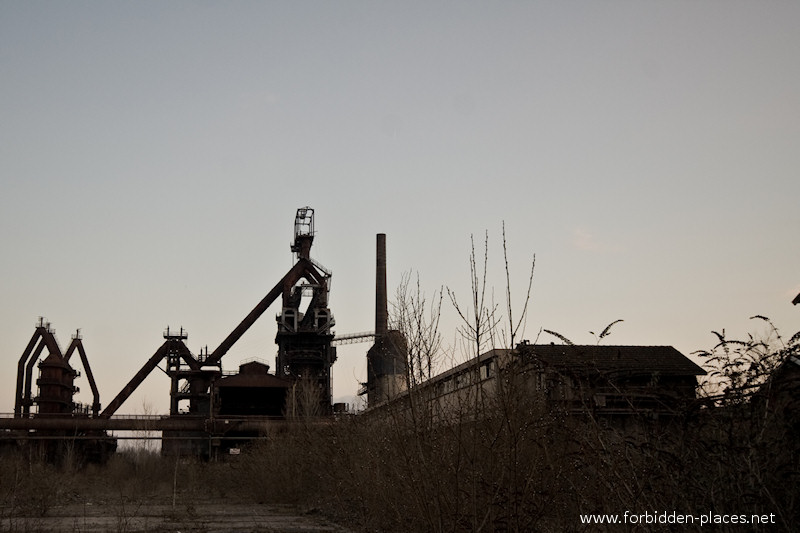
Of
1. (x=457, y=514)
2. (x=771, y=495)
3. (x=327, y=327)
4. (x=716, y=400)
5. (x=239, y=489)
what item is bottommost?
(x=239, y=489)

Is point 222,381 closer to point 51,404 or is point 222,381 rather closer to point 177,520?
point 51,404

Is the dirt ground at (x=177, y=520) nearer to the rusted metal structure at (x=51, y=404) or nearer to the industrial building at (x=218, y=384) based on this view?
the industrial building at (x=218, y=384)

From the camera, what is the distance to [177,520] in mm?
15008

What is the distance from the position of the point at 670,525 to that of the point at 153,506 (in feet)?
63.7

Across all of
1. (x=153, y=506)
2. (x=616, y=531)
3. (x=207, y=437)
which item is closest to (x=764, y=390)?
(x=616, y=531)

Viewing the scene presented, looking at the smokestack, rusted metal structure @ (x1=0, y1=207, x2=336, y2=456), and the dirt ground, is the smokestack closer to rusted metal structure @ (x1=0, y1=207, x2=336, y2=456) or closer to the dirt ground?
rusted metal structure @ (x1=0, y1=207, x2=336, y2=456)

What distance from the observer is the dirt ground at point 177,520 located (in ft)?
43.6

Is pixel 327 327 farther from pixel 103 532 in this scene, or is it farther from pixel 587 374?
pixel 587 374

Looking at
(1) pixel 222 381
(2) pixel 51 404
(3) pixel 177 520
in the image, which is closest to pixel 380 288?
(1) pixel 222 381

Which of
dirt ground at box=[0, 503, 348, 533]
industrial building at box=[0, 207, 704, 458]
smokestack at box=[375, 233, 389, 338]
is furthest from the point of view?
smokestack at box=[375, 233, 389, 338]

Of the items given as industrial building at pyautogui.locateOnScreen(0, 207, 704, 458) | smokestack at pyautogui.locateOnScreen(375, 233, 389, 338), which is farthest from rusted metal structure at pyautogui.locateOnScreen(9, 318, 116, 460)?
smokestack at pyautogui.locateOnScreen(375, 233, 389, 338)

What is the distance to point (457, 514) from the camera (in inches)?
219

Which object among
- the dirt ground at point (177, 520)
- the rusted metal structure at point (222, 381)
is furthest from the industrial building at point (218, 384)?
the dirt ground at point (177, 520)

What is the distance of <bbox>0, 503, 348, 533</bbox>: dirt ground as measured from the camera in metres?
13.3
